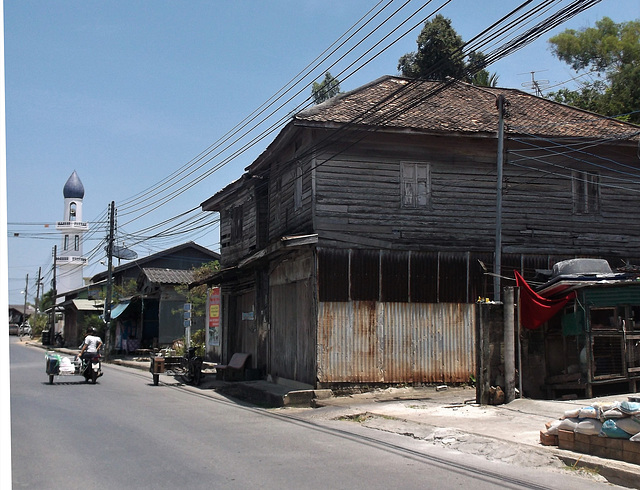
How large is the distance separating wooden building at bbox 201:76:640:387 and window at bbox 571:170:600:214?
0.04m

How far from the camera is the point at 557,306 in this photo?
1450 cm

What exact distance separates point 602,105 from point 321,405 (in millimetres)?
26593

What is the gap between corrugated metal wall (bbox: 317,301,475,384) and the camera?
16609 mm

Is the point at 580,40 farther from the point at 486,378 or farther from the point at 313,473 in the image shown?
the point at 313,473

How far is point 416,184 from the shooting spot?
17844 millimetres

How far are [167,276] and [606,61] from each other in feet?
97.7

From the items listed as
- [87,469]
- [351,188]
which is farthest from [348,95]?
[87,469]

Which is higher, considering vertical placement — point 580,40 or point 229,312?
point 580,40

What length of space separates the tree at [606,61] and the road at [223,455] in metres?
28.2

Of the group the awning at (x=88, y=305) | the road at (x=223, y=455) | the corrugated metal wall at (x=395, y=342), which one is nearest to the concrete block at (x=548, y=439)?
the road at (x=223, y=455)

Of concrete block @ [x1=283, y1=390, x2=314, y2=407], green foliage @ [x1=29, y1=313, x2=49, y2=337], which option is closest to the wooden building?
concrete block @ [x1=283, y1=390, x2=314, y2=407]

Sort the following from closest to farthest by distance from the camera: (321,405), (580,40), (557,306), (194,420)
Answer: (194,420) < (557,306) < (321,405) < (580,40)

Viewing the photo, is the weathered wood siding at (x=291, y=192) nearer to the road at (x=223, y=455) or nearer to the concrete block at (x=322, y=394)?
the concrete block at (x=322, y=394)

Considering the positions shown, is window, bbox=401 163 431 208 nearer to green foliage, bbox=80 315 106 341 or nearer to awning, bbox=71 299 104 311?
green foliage, bbox=80 315 106 341
